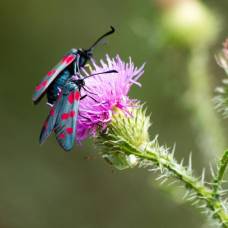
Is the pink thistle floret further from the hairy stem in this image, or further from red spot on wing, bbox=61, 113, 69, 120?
the hairy stem

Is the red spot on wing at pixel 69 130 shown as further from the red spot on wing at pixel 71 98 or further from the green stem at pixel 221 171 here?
the green stem at pixel 221 171

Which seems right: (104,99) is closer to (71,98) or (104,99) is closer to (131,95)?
(71,98)

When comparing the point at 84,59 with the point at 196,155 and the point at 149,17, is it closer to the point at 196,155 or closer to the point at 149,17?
the point at 149,17

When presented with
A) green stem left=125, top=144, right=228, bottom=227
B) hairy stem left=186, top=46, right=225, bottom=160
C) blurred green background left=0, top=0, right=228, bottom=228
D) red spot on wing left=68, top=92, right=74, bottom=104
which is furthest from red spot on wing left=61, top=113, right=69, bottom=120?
blurred green background left=0, top=0, right=228, bottom=228

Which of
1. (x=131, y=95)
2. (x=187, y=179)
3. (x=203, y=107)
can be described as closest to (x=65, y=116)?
(x=187, y=179)

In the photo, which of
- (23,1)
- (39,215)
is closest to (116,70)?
(39,215)
